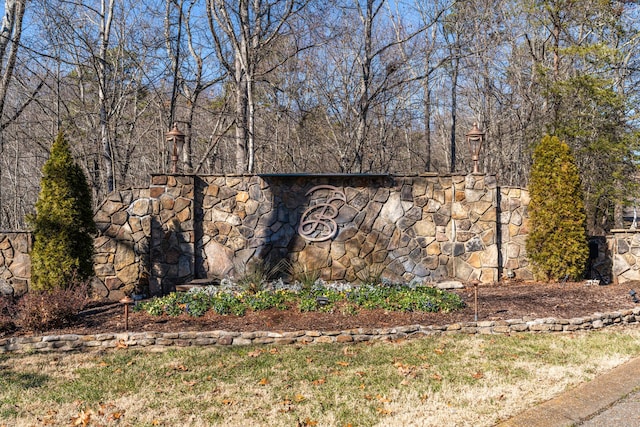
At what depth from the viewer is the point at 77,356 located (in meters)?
5.21

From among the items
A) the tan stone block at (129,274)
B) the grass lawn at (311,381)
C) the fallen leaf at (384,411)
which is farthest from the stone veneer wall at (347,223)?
the fallen leaf at (384,411)

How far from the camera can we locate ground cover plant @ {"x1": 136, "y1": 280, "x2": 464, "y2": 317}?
6438 mm

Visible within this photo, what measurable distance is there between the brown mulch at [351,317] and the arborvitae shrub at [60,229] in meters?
0.67

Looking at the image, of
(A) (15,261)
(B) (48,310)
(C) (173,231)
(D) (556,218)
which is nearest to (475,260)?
(D) (556,218)

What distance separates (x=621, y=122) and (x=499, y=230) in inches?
253

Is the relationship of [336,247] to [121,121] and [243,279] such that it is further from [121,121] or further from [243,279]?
[121,121]

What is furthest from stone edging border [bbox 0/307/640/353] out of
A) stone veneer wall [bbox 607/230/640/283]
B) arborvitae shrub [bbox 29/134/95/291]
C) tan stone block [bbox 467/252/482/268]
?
stone veneer wall [bbox 607/230/640/283]

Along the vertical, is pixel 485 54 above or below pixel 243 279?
above

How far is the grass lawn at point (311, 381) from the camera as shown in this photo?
3.63 metres

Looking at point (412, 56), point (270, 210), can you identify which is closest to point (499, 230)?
point (270, 210)

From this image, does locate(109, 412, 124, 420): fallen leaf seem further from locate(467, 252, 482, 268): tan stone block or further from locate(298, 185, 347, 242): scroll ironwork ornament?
locate(467, 252, 482, 268): tan stone block

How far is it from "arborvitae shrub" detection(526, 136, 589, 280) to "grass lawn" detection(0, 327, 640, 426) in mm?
2568

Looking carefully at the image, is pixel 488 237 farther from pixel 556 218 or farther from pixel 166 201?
pixel 166 201

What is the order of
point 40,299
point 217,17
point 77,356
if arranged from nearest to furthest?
point 77,356
point 40,299
point 217,17
